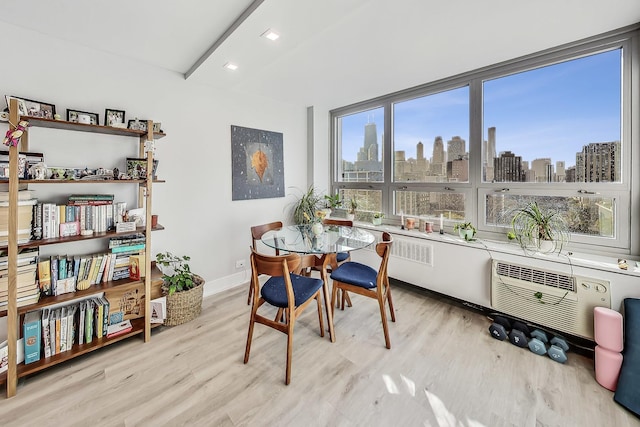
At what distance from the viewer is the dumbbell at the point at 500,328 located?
2279 millimetres

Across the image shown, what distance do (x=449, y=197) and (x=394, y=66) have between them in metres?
1.62

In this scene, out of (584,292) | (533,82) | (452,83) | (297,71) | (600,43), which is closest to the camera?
(584,292)

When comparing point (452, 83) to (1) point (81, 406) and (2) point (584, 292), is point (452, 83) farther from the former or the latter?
(1) point (81, 406)

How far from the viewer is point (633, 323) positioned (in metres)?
1.74

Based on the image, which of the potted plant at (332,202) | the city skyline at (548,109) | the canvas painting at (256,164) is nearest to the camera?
the city skyline at (548,109)

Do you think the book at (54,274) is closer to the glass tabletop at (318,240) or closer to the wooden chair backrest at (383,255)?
the glass tabletop at (318,240)

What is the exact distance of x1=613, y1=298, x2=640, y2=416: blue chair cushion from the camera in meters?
1.56

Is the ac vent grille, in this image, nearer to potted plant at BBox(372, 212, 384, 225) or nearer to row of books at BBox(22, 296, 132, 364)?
potted plant at BBox(372, 212, 384, 225)

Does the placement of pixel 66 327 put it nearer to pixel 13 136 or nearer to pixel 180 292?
pixel 180 292

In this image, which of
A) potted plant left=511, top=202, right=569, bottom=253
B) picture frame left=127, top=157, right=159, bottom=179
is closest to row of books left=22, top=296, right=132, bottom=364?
picture frame left=127, top=157, right=159, bottom=179

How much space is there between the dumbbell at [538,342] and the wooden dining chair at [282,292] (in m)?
1.79

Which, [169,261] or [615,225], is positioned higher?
[615,225]

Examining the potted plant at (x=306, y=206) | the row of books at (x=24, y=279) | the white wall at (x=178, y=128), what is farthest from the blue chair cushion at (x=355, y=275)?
the row of books at (x=24, y=279)

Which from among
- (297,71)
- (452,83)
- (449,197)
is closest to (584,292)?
(449,197)
